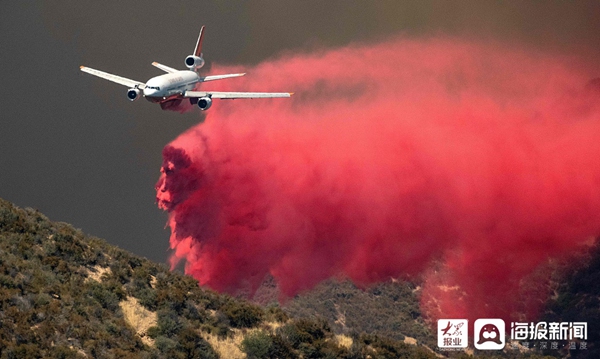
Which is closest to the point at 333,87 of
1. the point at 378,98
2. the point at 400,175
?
the point at 378,98

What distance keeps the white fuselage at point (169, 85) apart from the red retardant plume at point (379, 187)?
527 centimetres

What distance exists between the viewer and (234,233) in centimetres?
7775

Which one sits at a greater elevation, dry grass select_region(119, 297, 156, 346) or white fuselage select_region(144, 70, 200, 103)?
white fuselage select_region(144, 70, 200, 103)

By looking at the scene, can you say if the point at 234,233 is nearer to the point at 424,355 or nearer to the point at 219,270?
the point at 219,270

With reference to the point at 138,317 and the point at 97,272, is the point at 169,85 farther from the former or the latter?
the point at 138,317

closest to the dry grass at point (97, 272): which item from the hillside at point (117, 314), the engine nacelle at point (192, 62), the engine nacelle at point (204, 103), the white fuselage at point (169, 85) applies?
the hillside at point (117, 314)

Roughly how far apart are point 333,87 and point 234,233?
24.7 m

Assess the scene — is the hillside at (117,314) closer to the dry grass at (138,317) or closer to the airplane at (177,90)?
the dry grass at (138,317)

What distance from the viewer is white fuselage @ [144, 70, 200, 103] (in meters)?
67.9

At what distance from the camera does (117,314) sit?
141ft

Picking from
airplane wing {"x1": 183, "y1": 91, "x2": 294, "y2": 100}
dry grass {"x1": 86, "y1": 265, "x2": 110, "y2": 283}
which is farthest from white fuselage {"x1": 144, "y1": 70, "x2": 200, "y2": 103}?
dry grass {"x1": 86, "y1": 265, "x2": 110, "y2": 283}

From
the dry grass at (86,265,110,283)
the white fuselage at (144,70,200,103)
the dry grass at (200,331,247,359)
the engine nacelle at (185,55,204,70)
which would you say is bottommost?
the dry grass at (200,331,247,359)

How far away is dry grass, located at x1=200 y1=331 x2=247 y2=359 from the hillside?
0.14ft

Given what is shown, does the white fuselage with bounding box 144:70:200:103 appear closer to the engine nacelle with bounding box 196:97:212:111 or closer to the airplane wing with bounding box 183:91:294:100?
the airplane wing with bounding box 183:91:294:100
